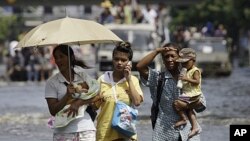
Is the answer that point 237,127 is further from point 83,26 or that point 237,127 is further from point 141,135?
point 141,135

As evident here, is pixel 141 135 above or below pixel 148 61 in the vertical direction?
below

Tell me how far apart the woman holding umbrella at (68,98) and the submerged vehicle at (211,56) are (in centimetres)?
3368

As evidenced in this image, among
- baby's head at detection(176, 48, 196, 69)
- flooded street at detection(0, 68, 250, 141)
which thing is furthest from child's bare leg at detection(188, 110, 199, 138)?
flooded street at detection(0, 68, 250, 141)

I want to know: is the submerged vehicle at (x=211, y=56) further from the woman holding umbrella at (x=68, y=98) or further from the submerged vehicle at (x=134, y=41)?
the woman holding umbrella at (x=68, y=98)

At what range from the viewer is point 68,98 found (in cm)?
846

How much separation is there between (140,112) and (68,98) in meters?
12.3

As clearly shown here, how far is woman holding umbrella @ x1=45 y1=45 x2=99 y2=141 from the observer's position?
27.8 ft

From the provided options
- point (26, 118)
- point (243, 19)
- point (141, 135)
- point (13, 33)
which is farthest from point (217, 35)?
point (13, 33)

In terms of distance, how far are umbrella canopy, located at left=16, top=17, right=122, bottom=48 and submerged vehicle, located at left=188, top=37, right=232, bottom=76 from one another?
33347 mm

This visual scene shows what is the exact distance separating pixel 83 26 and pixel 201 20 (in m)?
84.8

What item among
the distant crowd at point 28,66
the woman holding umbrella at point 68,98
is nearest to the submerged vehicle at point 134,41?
the distant crowd at point 28,66

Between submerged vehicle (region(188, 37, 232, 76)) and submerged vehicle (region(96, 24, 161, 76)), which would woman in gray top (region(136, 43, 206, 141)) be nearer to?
submerged vehicle (region(96, 24, 161, 76))

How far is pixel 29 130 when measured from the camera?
672 inches

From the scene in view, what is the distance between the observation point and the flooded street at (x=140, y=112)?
16094mm
